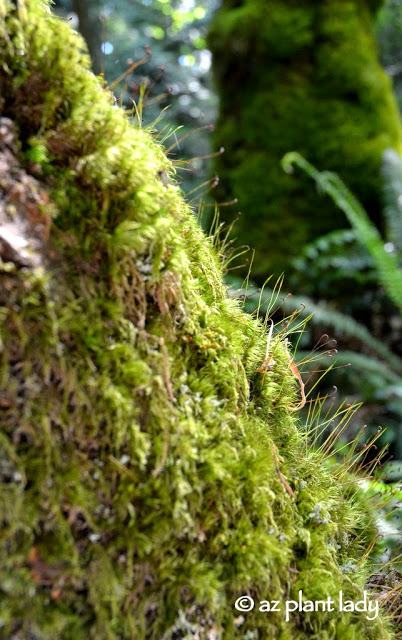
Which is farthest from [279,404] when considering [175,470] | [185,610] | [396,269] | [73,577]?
[396,269]

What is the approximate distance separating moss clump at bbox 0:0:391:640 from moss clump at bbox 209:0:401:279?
3145 mm

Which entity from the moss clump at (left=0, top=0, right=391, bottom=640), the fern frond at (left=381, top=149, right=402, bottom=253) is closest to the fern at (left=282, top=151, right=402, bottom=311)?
the fern frond at (left=381, top=149, right=402, bottom=253)

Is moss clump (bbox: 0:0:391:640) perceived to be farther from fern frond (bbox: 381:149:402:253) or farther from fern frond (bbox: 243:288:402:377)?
fern frond (bbox: 381:149:402:253)

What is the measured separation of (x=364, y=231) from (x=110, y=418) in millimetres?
3306

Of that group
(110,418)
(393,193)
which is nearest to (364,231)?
(393,193)

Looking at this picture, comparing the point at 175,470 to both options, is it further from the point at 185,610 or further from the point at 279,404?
the point at 279,404

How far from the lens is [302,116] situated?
13.3 ft

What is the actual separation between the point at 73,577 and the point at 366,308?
3861mm

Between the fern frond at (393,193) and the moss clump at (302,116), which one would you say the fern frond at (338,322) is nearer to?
the moss clump at (302,116)

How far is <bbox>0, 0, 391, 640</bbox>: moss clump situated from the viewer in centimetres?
76

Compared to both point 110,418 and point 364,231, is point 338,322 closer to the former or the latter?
point 364,231

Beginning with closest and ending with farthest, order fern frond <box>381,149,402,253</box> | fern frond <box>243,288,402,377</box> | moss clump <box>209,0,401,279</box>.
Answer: fern frond <box>243,288,402,377</box>
fern frond <box>381,149,402,253</box>
moss clump <box>209,0,401,279</box>

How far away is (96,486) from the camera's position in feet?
2.68

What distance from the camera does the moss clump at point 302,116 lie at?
13.2 ft
